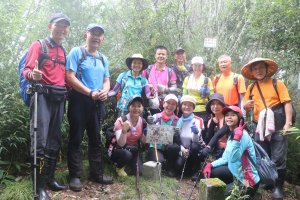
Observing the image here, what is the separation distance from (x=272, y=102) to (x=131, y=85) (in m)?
2.46

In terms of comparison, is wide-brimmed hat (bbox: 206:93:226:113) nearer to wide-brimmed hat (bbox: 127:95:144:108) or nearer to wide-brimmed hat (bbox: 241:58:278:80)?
wide-brimmed hat (bbox: 241:58:278:80)

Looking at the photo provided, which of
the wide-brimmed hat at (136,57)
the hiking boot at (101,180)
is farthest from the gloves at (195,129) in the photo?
the hiking boot at (101,180)

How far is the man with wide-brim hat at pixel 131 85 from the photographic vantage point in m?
5.45

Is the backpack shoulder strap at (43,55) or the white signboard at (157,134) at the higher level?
the backpack shoulder strap at (43,55)

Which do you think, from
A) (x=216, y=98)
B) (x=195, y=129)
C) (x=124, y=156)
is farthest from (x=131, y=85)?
(x=216, y=98)

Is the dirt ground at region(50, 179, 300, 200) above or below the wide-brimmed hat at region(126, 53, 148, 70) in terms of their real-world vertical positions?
below

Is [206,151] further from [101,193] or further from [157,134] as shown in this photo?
[101,193]

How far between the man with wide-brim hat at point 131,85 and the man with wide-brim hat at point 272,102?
1882mm

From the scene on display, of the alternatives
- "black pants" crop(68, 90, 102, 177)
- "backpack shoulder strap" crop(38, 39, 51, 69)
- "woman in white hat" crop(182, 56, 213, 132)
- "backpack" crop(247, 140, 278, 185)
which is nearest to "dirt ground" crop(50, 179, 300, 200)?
"black pants" crop(68, 90, 102, 177)

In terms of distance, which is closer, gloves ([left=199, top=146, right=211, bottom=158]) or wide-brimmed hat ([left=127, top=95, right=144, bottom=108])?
wide-brimmed hat ([left=127, top=95, right=144, bottom=108])

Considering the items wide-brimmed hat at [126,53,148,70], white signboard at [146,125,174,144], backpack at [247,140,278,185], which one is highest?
wide-brimmed hat at [126,53,148,70]

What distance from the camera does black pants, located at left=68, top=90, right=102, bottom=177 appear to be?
4379 millimetres

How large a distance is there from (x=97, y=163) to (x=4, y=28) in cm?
388

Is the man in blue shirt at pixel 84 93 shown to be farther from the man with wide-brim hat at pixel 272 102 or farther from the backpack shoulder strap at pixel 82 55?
the man with wide-brim hat at pixel 272 102
